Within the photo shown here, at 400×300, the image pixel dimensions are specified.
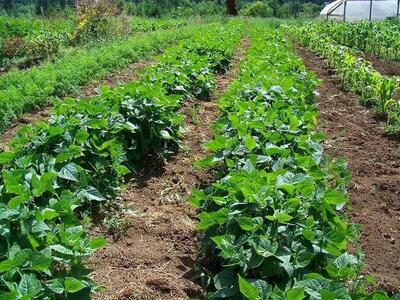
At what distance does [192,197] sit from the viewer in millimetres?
4180

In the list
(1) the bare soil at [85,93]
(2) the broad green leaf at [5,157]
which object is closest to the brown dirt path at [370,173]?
(2) the broad green leaf at [5,157]

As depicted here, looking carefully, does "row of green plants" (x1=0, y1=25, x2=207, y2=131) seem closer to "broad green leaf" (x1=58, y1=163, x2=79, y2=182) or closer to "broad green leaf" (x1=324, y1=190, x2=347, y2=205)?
"broad green leaf" (x1=58, y1=163, x2=79, y2=182)

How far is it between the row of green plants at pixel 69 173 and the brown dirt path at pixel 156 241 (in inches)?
9.0

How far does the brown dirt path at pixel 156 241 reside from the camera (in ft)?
11.2

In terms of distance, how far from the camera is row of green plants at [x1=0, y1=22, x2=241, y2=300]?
268cm

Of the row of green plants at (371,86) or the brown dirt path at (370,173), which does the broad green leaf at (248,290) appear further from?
the row of green plants at (371,86)

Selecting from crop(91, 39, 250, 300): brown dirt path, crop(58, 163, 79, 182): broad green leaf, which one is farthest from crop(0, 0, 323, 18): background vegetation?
crop(58, 163, 79, 182): broad green leaf

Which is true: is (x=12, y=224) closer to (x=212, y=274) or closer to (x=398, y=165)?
(x=212, y=274)

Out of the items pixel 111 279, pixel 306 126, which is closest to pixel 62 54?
pixel 306 126

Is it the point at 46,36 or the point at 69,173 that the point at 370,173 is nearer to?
the point at 69,173

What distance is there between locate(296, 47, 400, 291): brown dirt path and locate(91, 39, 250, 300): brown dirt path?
4.72 ft

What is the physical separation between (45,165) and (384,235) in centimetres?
285

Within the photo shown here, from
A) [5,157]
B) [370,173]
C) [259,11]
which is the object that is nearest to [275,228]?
[5,157]

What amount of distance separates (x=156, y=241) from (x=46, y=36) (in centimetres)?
1264
